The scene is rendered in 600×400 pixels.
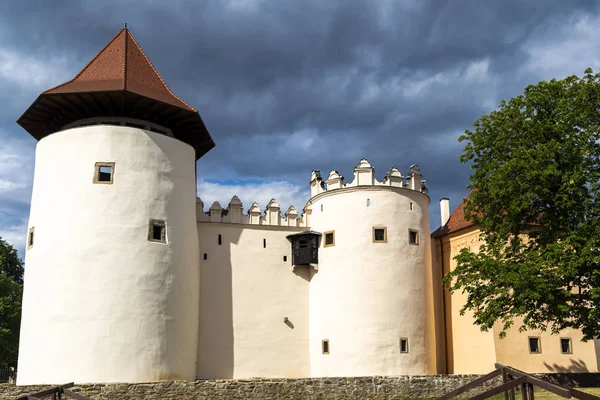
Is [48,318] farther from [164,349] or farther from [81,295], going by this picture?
[164,349]

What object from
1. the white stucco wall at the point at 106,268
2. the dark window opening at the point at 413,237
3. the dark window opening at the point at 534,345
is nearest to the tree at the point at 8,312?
the white stucco wall at the point at 106,268

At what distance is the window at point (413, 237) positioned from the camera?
24.6 m

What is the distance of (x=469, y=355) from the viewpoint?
23453mm

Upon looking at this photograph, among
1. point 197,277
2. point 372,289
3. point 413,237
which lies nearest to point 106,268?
point 197,277

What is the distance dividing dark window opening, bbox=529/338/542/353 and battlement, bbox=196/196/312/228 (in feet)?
31.9

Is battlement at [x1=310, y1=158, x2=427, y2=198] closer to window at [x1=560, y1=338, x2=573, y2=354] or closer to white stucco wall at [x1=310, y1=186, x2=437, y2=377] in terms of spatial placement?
white stucco wall at [x1=310, y1=186, x2=437, y2=377]

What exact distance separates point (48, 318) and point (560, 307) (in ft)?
50.5

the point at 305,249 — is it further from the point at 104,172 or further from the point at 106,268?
the point at 104,172

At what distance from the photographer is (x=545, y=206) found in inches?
735

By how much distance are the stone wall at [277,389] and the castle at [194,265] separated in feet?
4.32

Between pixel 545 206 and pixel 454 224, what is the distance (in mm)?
7206

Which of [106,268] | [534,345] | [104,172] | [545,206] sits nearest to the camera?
[545,206]

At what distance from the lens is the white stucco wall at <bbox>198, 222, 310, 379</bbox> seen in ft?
77.2

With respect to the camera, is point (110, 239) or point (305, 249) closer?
point (110, 239)
